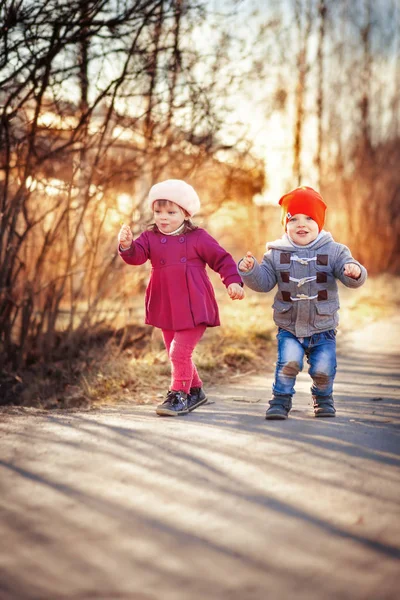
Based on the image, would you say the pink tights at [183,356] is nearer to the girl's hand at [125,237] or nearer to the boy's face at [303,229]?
the girl's hand at [125,237]

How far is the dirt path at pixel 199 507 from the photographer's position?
2158 millimetres

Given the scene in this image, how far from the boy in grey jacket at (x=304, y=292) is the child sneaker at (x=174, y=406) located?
1.86 ft

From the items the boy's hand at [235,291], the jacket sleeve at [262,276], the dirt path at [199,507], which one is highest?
the jacket sleeve at [262,276]

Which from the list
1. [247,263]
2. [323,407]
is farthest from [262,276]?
[323,407]

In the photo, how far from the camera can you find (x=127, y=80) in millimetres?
6496

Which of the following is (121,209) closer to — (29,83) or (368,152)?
(29,83)

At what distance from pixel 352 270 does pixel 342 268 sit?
0.15 metres

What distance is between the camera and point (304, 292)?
4.35m

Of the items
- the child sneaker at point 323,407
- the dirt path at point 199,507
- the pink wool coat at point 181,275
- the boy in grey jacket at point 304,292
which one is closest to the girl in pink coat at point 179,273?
the pink wool coat at point 181,275

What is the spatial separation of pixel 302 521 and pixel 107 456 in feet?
3.63

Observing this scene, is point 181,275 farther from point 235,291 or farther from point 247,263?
point 247,263

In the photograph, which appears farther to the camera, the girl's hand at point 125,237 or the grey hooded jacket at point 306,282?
the girl's hand at point 125,237

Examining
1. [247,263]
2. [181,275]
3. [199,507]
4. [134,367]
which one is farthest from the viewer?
[134,367]

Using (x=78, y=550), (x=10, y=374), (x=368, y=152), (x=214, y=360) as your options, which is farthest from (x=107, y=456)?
(x=368, y=152)
